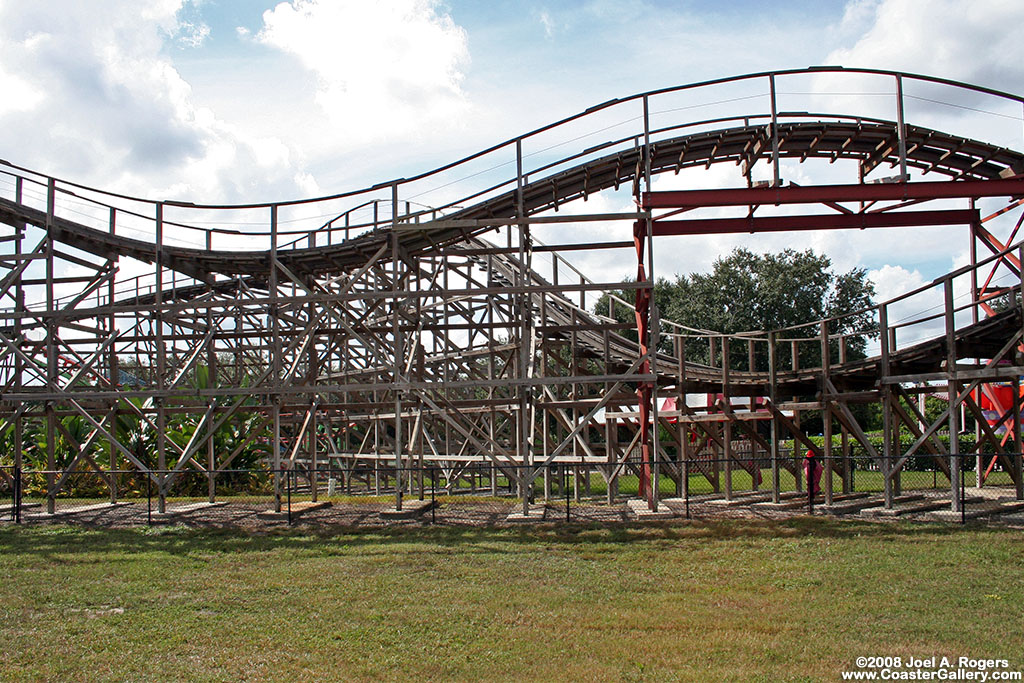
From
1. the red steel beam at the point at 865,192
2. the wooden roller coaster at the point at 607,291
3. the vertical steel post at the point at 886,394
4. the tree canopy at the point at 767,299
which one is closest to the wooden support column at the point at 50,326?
the wooden roller coaster at the point at 607,291

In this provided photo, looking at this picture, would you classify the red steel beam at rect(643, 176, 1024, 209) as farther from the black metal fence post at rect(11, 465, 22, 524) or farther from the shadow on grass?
the black metal fence post at rect(11, 465, 22, 524)

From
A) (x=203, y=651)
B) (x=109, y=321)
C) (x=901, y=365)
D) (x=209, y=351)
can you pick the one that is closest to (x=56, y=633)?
(x=203, y=651)

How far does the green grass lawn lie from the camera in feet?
27.9

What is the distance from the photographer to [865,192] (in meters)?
17.6

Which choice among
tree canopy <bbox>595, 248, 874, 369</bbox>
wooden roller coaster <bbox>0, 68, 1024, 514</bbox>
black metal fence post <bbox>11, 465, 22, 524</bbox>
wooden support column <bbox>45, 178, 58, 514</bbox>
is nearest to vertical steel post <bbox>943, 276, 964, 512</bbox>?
wooden roller coaster <bbox>0, 68, 1024, 514</bbox>

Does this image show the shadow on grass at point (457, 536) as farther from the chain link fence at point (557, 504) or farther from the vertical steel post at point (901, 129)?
the vertical steel post at point (901, 129)

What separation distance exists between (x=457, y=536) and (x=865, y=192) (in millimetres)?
9926

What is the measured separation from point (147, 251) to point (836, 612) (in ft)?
58.1

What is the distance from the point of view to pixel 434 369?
2680 centimetres

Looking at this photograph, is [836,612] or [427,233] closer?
[836,612]

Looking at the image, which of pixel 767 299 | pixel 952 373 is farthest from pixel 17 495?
pixel 767 299

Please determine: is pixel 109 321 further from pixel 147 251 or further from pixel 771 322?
pixel 771 322

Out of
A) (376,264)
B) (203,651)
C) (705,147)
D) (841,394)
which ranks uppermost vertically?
(705,147)

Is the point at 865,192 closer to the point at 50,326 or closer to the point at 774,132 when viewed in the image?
the point at 774,132
